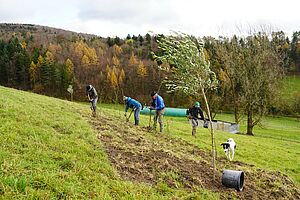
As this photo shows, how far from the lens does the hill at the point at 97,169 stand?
222 inches

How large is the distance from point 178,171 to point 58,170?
11.7 feet

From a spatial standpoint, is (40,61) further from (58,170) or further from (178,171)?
(58,170)

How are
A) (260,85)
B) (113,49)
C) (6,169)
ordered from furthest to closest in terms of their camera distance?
(113,49) → (260,85) → (6,169)

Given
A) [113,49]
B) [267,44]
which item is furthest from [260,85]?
[113,49]

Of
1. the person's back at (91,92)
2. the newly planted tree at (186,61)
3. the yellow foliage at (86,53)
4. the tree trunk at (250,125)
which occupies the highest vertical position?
the yellow foliage at (86,53)

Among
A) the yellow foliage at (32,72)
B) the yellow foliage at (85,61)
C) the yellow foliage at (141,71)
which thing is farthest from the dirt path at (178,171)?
the yellow foliage at (32,72)

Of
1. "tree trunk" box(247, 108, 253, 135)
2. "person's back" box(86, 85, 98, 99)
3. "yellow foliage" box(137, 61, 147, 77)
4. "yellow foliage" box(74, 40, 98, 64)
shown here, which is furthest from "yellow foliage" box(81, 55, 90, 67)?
"person's back" box(86, 85, 98, 99)

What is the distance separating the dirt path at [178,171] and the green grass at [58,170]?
44 cm

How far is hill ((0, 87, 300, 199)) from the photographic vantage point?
5645 millimetres

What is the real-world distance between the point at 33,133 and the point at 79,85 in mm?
56202

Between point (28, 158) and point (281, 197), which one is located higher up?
point (28, 158)

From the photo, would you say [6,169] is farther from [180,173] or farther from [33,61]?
[33,61]

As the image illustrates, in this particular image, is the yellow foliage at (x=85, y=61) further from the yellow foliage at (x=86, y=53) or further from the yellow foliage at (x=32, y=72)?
the yellow foliage at (x=32, y=72)

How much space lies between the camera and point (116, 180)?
269 inches
